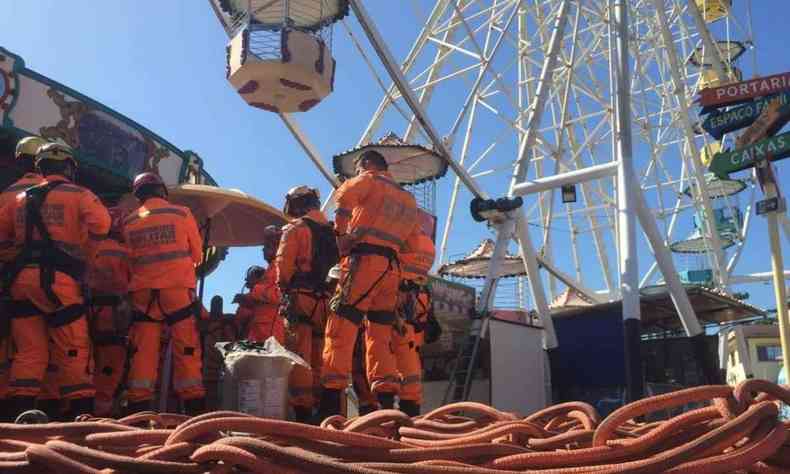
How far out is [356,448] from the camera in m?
1.04

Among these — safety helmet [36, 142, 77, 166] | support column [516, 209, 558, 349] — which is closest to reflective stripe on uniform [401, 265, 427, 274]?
safety helmet [36, 142, 77, 166]

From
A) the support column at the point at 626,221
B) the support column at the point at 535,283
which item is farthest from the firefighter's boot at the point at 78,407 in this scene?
the support column at the point at 535,283

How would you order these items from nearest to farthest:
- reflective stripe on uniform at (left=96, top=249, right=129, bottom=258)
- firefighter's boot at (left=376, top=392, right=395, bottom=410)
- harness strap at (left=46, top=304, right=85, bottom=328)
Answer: harness strap at (left=46, top=304, right=85, bottom=328)
firefighter's boot at (left=376, top=392, right=395, bottom=410)
reflective stripe on uniform at (left=96, top=249, right=129, bottom=258)

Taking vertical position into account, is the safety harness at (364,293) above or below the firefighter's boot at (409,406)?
above

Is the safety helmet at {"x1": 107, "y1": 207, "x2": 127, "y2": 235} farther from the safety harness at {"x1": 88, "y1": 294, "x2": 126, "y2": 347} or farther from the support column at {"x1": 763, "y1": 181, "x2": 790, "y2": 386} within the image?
the support column at {"x1": 763, "y1": 181, "x2": 790, "y2": 386}

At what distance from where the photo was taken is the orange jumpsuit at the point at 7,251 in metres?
3.96

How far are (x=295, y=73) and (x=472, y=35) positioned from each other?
423 centimetres

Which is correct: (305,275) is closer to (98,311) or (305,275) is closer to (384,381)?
(384,381)

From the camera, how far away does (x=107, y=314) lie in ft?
15.8

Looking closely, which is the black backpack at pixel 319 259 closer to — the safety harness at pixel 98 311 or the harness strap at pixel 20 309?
the safety harness at pixel 98 311

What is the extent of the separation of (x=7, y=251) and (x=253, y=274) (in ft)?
10.7

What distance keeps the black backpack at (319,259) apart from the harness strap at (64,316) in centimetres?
142

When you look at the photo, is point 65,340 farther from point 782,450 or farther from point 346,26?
point 346,26

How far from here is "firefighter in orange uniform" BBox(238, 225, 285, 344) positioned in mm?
6352
